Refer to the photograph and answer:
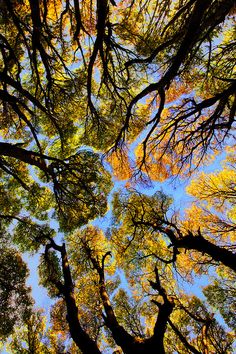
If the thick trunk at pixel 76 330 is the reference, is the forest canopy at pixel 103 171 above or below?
above

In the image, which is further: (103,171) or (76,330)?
(103,171)

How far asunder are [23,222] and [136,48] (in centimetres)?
729

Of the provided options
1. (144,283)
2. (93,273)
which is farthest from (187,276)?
(93,273)

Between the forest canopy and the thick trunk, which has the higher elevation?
the forest canopy

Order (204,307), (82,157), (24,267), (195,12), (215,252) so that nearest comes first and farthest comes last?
(195,12) → (215,252) → (82,157) → (24,267) → (204,307)

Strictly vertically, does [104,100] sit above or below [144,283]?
above

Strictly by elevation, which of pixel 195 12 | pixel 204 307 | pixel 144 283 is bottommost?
pixel 204 307

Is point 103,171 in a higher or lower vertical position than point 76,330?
higher

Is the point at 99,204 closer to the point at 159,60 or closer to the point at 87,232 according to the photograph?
the point at 87,232

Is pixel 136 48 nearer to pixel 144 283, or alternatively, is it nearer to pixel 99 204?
pixel 99 204

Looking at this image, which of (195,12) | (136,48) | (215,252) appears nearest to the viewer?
(195,12)

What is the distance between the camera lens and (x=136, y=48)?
335 inches

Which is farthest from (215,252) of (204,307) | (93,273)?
(204,307)

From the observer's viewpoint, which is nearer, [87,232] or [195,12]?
[195,12]
